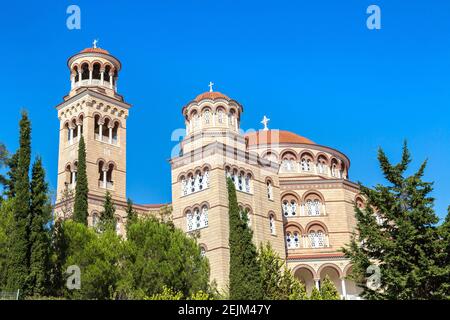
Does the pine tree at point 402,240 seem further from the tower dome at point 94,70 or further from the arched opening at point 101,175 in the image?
the tower dome at point 94,70

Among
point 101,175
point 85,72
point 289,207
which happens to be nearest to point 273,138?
point 289,207

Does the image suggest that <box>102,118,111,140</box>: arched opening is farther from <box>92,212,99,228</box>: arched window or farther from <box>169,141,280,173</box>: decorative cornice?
<box>169,141,280,173</box>: decorative cornice

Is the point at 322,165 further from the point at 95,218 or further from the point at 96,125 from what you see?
the point at 95,218

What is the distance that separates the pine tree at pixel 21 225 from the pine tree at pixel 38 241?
0.89 feet

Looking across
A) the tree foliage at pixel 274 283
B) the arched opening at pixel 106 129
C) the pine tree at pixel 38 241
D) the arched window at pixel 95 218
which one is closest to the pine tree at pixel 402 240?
the tree foliage at pixel 274 283

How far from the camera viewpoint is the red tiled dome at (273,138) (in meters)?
48.0

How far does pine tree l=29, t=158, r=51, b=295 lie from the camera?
23.4 meters

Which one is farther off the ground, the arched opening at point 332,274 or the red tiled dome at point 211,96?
the red tiled dome at point 211,96

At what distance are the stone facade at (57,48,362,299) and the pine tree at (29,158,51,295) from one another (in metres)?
11.8

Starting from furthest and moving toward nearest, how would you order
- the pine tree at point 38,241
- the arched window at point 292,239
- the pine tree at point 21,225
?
the arched window at point 292,239 → the pine tree at point 38,241 → the pine tree at point 21,225

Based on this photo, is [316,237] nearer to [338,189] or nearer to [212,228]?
[338,189]

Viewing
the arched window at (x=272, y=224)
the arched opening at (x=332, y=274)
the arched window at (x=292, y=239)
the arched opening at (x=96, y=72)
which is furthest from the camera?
the arched opening at (x=96, y=72)

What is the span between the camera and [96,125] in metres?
46.2
